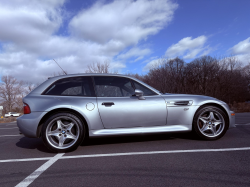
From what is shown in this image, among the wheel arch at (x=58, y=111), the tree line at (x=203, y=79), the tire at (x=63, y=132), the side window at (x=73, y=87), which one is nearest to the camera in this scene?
the tire at (x=63, y=132)

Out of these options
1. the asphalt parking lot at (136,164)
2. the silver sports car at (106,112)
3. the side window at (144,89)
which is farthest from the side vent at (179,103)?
the asphalt parking lot at (136,164)

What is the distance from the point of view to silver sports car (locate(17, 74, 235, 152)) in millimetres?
3598

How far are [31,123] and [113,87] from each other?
68.8 inches

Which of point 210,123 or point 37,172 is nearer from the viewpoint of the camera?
point 37,172

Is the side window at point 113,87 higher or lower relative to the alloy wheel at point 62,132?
higher

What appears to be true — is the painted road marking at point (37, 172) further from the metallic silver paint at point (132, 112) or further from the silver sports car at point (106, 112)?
the metallic silver paint at point (132, 112)

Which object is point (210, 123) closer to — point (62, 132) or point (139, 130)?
point (139, 130)

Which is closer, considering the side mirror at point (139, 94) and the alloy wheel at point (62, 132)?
the alloy wheel at point (62, 132)

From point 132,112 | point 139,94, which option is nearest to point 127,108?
point 132,112

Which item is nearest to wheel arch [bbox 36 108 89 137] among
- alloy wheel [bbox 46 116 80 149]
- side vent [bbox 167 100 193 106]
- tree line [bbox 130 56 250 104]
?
alloy wheel [bbox 46 116 80 149]

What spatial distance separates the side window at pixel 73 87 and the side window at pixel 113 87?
166mm

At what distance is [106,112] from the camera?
3664 mm

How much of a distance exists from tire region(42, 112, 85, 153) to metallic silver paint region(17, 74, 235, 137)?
0.17 meters

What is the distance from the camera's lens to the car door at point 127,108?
368 centimetres
